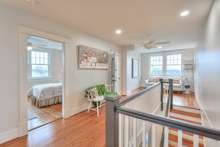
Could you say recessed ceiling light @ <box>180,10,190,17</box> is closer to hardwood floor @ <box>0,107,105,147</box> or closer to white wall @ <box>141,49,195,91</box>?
hardwood floor @ <box>0,107,105,147</box>

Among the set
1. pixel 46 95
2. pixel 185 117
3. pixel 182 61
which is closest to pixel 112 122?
pixel 185 117

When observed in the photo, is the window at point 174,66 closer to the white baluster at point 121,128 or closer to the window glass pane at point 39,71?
the window glass pane at point 39,71

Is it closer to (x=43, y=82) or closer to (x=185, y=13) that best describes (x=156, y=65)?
(x=185, y=13)

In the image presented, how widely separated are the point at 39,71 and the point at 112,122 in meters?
6.51

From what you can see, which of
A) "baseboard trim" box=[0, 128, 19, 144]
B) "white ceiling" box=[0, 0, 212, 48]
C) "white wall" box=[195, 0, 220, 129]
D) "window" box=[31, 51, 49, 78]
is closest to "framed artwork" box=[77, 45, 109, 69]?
"white ceiling" box=[0, 0, 212, 48]

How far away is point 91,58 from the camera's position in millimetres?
4395

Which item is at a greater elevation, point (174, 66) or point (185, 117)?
point (174, 66)

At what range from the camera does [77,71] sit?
12.7 ft

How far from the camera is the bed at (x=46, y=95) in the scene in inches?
170

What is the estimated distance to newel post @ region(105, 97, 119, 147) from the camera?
1.24m

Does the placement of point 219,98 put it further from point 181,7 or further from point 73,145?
point 73,145

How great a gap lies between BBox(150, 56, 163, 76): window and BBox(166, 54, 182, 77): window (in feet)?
1.48

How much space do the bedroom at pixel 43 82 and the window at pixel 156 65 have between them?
Answer: 20.0ft

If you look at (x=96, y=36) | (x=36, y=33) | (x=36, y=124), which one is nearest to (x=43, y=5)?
(x=36, y=33)
